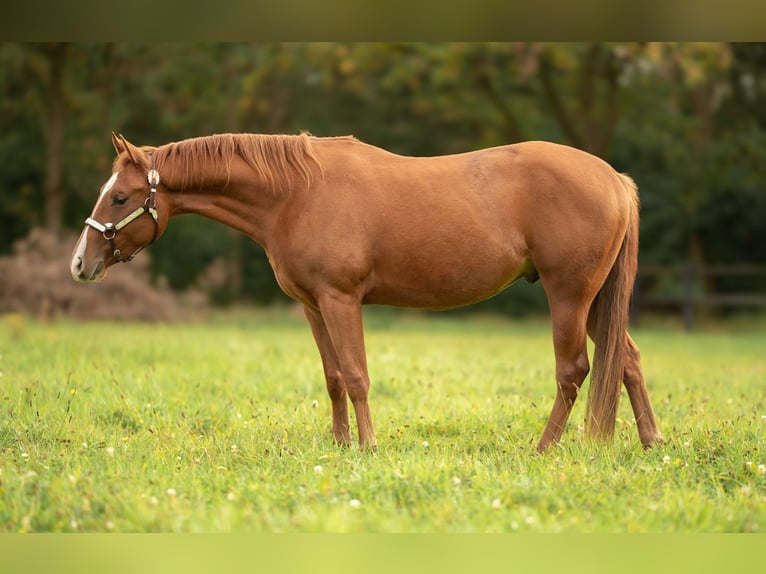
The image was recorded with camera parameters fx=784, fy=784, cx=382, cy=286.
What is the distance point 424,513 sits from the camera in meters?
3.96

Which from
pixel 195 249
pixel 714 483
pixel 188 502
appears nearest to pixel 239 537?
pixel 188 502

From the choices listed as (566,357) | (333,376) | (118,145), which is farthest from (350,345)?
(118,145)

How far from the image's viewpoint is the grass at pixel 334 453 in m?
3.94

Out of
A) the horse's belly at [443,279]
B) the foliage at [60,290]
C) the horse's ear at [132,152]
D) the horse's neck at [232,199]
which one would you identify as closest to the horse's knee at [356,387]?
the horse's belly at [443,279]

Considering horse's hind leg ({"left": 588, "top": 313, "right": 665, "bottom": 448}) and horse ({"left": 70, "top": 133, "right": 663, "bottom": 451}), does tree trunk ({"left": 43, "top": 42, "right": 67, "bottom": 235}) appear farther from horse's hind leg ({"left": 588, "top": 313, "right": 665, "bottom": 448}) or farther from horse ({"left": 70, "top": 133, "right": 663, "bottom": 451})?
horse's hind leg ({"left": 588, "top": 313, "right": 665, "bottom": 448})

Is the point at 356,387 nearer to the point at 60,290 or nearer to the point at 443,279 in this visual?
the point at 443,279

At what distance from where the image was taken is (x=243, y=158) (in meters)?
5.58

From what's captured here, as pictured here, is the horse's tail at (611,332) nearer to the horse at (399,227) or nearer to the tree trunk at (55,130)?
the horse at (399,227)

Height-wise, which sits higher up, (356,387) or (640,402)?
(356,387)

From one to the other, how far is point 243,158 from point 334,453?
2162 millimetres

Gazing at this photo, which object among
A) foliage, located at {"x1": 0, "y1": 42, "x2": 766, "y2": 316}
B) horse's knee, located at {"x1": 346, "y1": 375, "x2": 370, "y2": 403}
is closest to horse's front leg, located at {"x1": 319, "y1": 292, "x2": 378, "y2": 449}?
horse's knee, located at {"x1": 346, "y1": 375, "x2": 370, "y2": 403}

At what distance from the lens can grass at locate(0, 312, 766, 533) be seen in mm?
3939

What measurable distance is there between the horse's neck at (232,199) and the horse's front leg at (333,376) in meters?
0.73

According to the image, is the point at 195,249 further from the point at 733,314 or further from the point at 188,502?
the point at 188,502
